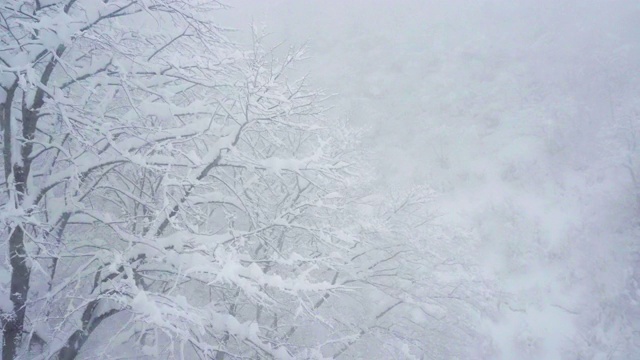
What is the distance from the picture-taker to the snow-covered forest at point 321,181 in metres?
2.90

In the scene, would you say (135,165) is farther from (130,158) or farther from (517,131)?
(517,131)

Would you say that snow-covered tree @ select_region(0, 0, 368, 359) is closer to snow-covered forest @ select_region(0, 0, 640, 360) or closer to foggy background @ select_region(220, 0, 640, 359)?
snow-covered forest @ select_region(0, 0, 640, 360)

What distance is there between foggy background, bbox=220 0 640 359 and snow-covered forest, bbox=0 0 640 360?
8cm

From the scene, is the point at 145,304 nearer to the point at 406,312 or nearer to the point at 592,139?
the point at 406,312

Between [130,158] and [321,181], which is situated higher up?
[130,158]

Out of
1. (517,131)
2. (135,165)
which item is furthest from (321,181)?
(517,131)

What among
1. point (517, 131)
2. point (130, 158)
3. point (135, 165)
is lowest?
point (517, 131)

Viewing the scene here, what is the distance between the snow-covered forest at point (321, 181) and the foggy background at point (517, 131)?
85 millimetres

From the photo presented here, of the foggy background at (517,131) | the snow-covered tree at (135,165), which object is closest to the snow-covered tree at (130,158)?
the snow-covered tree at (135,165)

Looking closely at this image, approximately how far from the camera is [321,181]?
14.3 feet

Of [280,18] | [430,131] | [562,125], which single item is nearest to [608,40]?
[562,125]

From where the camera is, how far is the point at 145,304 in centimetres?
228

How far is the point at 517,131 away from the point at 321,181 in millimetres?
13154

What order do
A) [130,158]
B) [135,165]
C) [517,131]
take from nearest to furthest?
[130,158]
[135,165]
[517,131]
